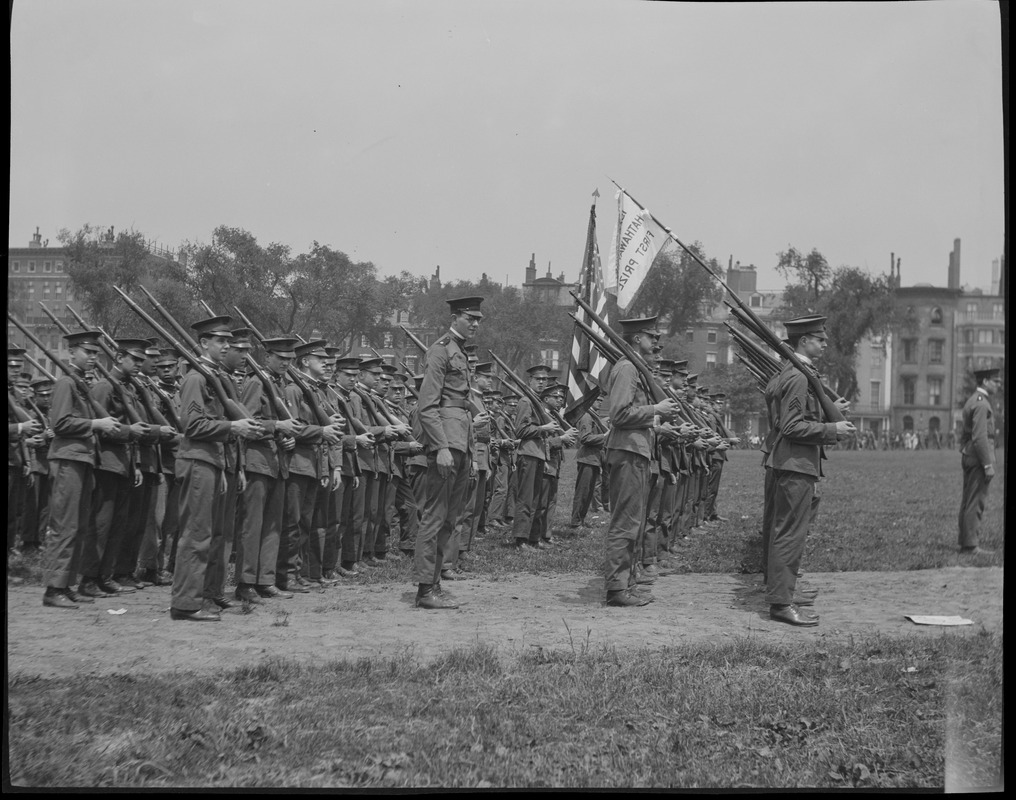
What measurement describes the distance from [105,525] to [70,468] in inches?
34.2

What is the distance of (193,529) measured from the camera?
7.42 meters

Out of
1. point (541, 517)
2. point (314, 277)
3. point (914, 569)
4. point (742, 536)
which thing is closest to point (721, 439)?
point (742, 536)

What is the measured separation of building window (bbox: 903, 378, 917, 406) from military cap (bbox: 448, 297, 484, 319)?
12.3 ft

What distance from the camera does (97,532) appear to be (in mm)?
8250

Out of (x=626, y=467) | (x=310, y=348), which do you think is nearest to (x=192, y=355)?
(x=310, y=348)

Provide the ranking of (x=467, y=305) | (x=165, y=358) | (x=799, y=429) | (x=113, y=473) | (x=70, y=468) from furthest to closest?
(x=165, y=358) → (x=467, y=305) → (x=113, y=473) → (x=799, y=429) → (x=70, y=468)

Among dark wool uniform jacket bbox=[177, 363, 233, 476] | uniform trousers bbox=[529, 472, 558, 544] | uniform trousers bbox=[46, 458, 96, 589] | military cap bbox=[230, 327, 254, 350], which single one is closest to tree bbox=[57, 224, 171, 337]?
military cap bbox=[230, 327, 254, 350]

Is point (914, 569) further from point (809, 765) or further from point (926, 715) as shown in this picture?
point (809, 765)

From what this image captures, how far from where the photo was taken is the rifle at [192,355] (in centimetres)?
759

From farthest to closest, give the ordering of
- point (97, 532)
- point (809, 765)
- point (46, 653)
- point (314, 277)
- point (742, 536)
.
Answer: point (742, 536)
point (314, 277)
point (97, 532)
point (46, 653)
point (809, 765)

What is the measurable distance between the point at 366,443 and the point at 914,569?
5.91m

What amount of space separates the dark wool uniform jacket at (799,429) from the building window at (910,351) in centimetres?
88

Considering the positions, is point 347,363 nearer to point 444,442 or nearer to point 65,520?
point 444,442

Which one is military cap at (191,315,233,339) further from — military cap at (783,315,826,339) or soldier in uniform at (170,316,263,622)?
military cap at (783,315,826,339)
